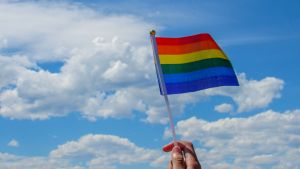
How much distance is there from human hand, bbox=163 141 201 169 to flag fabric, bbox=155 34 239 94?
638cm

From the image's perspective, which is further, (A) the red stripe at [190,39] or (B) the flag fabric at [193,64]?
(A) the red stripe at [190,39]

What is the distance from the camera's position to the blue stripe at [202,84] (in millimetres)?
13375

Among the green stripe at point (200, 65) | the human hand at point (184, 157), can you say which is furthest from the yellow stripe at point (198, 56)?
the human hand at point (184, 157)

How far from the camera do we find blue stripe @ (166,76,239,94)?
1338 cm

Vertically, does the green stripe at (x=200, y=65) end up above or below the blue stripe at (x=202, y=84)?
above

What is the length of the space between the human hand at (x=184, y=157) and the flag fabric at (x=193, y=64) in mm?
6381

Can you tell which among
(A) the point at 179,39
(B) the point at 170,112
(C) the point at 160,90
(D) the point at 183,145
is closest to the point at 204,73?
(A) the point at 179,39

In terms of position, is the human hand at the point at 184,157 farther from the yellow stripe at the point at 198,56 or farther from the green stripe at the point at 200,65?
the yellow stripe at the point at 198,56

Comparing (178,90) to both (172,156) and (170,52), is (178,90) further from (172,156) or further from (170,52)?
(172,156)

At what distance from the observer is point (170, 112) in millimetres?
10016

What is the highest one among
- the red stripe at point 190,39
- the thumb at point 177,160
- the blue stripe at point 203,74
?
the red stripe at point 190,39

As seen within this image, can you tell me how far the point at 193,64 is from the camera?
1430cm

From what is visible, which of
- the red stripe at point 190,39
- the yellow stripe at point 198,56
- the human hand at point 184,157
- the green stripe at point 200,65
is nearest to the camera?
the human hand at point 184,157

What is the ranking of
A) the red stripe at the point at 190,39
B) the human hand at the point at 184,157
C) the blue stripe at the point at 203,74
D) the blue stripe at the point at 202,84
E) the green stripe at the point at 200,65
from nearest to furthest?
the human hand at the point at 184,157 < the blue stripe at the point at 202,84 < the blue stripe at the point at 203,74 < the green stripe at the point at 200,65 < the red stripe at the point at 190,39
